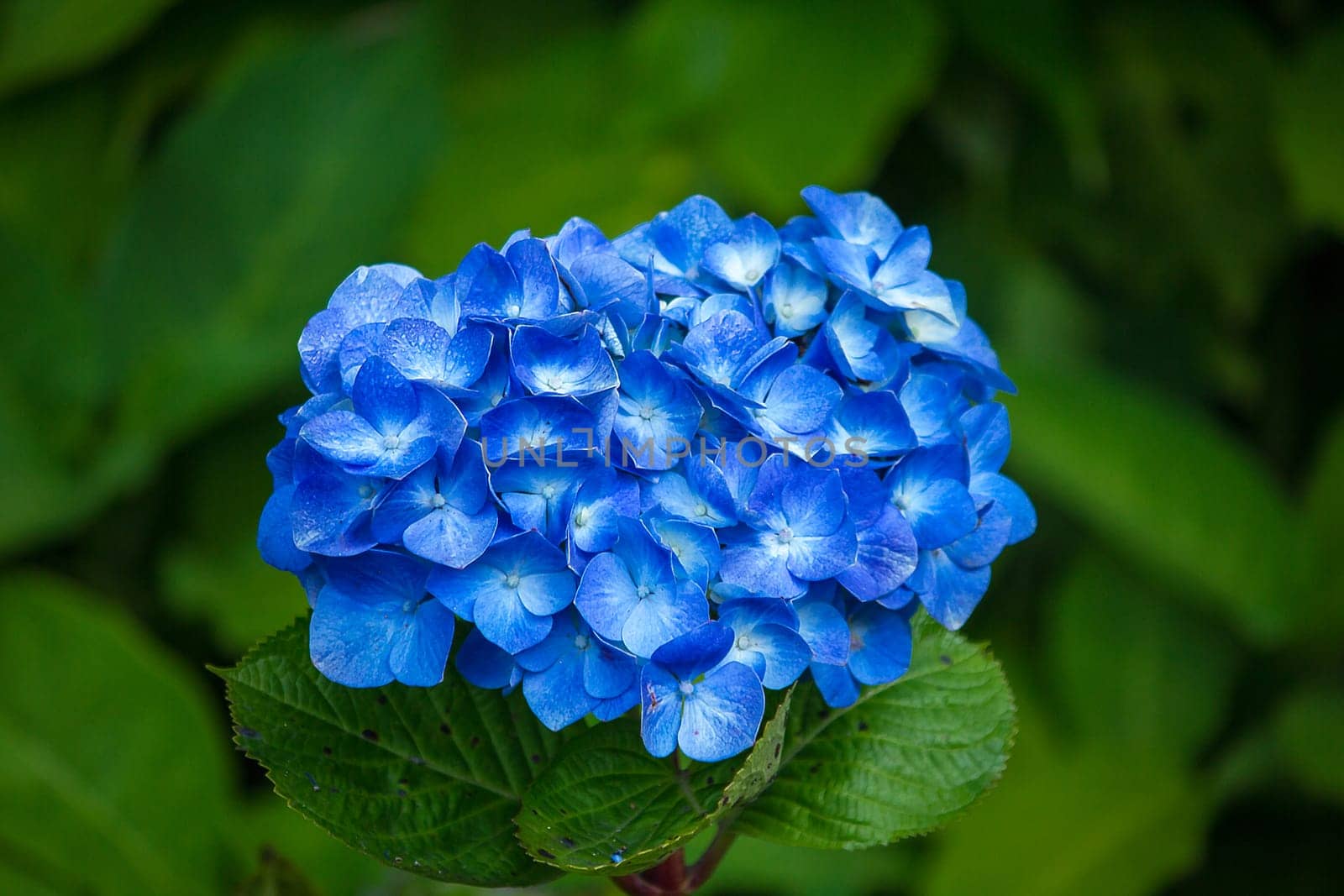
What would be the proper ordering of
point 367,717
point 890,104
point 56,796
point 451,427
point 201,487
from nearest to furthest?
point 451,427 < point 367,717 < point 56,796 < point 890,104 < point 201,487

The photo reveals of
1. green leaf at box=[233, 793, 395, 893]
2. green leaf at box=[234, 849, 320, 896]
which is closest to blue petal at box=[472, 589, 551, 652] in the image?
green leaf at box=[234, 849, 320, 896]

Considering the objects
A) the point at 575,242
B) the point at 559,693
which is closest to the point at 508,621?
the point at 559,693

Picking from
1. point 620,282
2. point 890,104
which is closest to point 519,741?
point 620,282

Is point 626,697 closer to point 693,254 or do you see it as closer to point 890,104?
point 693,254

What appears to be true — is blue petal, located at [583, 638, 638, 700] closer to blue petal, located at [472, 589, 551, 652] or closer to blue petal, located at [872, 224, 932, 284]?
blue petal, located at [472, 589, 551, 652]

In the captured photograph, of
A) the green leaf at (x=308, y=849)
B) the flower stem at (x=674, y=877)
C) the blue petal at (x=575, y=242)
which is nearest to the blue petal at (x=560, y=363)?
the blue petal at (x=575, y=242)

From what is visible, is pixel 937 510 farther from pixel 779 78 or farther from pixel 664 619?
pixel 779 78
